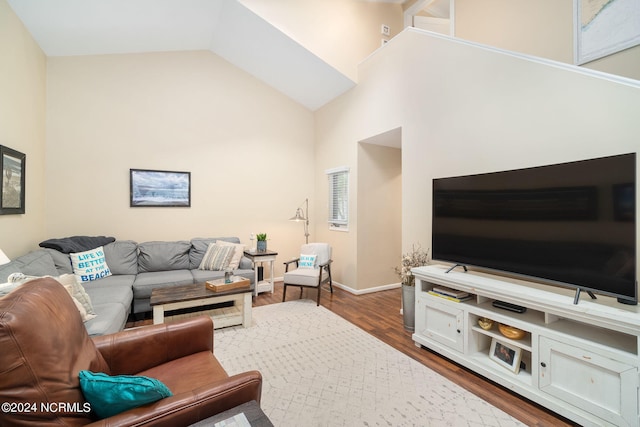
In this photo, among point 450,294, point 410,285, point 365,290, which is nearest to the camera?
point 450,294

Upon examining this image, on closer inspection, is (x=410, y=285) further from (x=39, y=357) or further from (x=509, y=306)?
(x=39, y=357)

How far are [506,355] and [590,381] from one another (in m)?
0.54

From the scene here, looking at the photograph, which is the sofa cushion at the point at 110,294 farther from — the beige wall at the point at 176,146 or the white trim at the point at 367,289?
the white trim at the point at 367,289

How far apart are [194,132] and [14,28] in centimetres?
217

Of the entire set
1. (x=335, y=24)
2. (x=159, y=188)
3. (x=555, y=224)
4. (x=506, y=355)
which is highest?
(x=335, y=24)

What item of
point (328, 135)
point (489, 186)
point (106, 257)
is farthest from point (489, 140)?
point (106, 257)

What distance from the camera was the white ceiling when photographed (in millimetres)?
3424

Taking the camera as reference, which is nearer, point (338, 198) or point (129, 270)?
point (129, 270)

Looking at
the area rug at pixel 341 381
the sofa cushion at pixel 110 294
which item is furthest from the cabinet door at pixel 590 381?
the sofa cushion at pixel 110 294

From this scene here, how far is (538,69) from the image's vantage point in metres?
2.37

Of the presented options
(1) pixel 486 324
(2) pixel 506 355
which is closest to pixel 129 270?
(1) pixel 486 324

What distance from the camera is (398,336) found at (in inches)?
121

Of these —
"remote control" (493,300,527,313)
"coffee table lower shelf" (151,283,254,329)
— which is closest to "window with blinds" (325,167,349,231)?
"coffee table lower shelf" (151,283,254,329)

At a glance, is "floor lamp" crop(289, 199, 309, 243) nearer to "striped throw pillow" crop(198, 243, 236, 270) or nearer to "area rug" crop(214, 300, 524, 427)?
"striped throw pillow" crop(198, 243, 236, 270)
